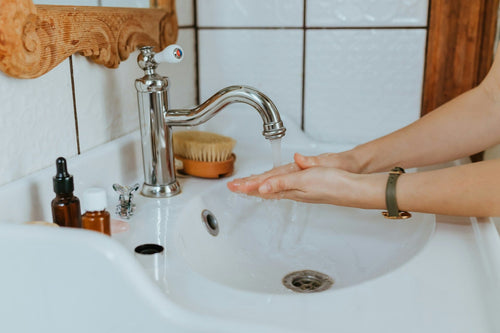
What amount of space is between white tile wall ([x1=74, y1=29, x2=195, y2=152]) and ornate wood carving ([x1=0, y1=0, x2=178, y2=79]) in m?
0.02

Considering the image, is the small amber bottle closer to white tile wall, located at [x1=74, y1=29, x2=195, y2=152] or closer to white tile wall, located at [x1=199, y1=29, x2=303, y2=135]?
white tile wall, located at [x1=74, y1=29, x2=195, y2=152]

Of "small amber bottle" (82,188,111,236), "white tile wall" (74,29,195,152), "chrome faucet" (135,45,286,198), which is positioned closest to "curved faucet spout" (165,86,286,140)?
"chrome faucet" (135,45,286,198)

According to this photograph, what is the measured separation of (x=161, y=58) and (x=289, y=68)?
0.37 m

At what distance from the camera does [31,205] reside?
1.95ft

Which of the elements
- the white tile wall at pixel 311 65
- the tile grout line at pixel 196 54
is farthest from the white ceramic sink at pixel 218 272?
the tile grout line at pixel 196 54

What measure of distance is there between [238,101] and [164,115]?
115 millimetres

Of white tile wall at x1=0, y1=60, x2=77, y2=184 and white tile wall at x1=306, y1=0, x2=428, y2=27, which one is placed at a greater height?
white tile wall at x1=306, y1=0, x2=428, y2=27

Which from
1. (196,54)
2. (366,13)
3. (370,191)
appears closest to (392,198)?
(370,191)

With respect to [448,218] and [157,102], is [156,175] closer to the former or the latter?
[157,102]

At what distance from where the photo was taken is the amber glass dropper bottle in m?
0.54

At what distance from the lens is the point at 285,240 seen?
32.0 inches

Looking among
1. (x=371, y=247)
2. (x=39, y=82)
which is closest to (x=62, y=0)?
(x=39, y=82)

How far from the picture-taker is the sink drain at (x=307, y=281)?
70 centimetres

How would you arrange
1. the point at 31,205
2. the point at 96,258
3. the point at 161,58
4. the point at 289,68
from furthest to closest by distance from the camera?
the point at 289,68 < the point at 161,58 < the point at 31,205 < the point at 96,258
